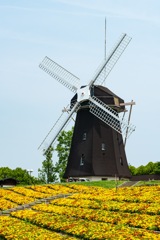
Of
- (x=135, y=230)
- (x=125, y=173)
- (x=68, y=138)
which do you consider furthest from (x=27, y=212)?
(x=68, y=138)

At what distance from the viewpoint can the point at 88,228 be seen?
69.4 feet

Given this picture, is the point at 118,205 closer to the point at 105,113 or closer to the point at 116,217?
the point at 116,217

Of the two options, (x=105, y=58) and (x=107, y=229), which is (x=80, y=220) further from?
(x=105, y=58)

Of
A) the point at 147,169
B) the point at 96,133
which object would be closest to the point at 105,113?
the point at 96,133

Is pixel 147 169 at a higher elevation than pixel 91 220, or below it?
higher

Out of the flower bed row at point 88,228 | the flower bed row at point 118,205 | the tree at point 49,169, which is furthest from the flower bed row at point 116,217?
the tree at point 49,169

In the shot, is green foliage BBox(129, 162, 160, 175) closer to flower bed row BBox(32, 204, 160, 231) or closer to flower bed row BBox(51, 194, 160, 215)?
flower bed row BBox(51, 194, 160, 215)

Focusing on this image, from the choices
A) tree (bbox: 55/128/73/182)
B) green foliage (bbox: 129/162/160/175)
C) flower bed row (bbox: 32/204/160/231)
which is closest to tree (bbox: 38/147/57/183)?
tree (bbox: 55/128/73/182)

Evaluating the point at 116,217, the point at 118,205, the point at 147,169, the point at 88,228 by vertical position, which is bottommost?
the point at 88,228

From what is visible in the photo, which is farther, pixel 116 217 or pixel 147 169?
pixel 147 169

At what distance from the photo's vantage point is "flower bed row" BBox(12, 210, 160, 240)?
61.2 ft

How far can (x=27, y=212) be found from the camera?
29797mm

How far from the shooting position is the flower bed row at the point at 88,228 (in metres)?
18.6

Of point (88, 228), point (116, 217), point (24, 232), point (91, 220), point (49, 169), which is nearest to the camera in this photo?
point (88, 228)
